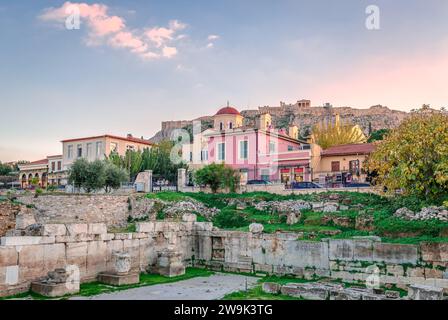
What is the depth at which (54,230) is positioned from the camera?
519 inches

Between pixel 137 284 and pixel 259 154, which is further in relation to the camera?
pixel 259 154

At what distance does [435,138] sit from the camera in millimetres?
15539

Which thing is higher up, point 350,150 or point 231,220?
point 350,150

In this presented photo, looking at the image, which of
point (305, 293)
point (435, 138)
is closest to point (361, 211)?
point (435, 138)

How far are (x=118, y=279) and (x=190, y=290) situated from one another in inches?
95.1

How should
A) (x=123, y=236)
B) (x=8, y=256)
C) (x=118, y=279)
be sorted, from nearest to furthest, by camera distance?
1. (x=8, y=256)
2. (x=118, y=279)
3. (x=123, y=236)

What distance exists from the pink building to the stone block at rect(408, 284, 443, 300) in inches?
1087

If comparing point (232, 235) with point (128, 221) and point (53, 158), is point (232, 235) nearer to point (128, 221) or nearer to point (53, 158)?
point (128, 221)

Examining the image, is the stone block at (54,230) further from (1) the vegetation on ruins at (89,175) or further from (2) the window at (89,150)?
(2) the window at (89,150)

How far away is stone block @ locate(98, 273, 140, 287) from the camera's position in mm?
13492

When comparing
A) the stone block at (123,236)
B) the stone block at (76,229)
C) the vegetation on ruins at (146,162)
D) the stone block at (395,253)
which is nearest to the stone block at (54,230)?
the stone block at (76,229)

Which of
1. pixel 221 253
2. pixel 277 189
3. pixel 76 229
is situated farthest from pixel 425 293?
pixel 277 189

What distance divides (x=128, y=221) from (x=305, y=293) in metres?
18.7

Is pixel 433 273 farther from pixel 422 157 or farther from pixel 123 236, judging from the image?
pixel 123 236
